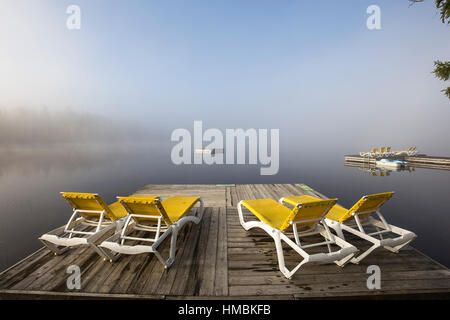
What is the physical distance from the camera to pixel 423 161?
23797 millimetres

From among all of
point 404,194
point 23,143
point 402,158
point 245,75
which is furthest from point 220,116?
point 23,143

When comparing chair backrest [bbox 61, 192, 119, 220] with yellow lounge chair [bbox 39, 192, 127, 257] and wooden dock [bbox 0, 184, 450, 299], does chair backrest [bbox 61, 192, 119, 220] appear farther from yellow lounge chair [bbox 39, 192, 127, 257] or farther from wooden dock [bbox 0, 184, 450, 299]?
wooden dock [bbox 0, 184, 450, 299]

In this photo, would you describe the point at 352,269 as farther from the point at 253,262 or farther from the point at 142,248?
the point at 142,248

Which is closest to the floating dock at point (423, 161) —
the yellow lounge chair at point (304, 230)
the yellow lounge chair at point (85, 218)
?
the yellow lounge chair at point (304, 230)

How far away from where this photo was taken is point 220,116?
275 ft

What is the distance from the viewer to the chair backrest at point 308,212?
255cm

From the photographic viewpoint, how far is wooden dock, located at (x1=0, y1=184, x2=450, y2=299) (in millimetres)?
2250

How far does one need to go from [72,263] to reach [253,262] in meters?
3.08

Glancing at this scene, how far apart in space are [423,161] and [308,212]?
34142 mm

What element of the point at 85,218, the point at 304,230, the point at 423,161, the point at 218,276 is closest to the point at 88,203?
the point at 85,218

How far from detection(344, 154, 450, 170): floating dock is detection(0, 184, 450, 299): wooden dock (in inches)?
1154

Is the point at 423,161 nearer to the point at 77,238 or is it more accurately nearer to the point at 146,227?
the point at 146,227

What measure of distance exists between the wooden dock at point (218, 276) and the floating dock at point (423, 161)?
29.3 meters

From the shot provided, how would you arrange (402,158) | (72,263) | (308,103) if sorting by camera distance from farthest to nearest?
(308,103) < (402,158) < (72,263)
